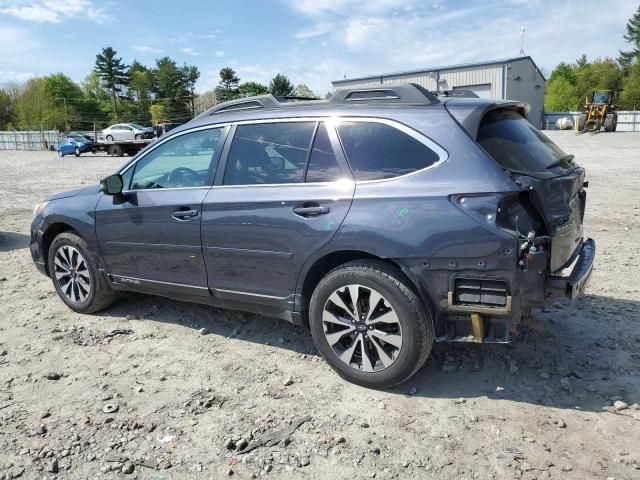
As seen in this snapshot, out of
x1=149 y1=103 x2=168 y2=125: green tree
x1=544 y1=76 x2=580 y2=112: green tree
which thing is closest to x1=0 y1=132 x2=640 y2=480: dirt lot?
x1=149 y1=103 x2=168 y2=125: green tree

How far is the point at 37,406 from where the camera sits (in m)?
3.48

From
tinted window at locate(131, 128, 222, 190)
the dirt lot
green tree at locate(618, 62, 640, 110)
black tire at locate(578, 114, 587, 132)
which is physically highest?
green tree at locate(618, 62, 640, 110)

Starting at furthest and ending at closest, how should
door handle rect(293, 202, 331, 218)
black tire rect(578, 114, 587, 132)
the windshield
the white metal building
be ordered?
the white metal building → black tire rect(578, 114, 587, 132) → door handle rect(293, 202, 331, 218) → the windshield

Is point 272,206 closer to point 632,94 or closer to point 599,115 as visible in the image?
point 599,115

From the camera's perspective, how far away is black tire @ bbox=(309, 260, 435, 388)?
322 centimetres

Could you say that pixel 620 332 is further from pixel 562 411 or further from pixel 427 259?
pixel 427 259

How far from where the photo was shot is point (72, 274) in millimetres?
5059

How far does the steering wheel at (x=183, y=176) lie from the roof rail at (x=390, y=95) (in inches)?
49.5

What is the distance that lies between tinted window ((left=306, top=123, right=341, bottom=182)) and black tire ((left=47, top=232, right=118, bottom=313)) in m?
2.43

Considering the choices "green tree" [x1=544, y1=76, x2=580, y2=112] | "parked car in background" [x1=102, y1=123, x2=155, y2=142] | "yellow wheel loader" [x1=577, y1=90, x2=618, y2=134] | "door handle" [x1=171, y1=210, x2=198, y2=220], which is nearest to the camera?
"door handle" [x1=171, y1=210, x2=198, y2=220]

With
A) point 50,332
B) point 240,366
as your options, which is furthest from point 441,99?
point 50,332

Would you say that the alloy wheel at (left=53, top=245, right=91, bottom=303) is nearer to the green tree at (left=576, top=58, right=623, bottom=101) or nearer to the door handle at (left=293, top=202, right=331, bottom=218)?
the door handle at (left=293, top=202, right=331, bottom=218)

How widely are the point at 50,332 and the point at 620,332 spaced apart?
15.7 ft

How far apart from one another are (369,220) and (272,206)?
0.74 meters
